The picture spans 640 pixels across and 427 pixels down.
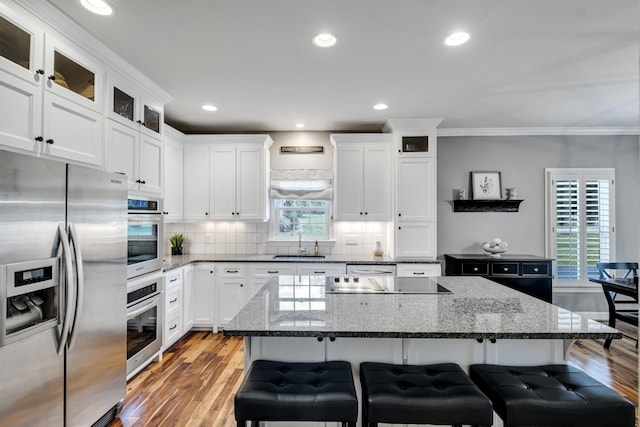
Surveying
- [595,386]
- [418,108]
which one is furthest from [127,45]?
[595,386]

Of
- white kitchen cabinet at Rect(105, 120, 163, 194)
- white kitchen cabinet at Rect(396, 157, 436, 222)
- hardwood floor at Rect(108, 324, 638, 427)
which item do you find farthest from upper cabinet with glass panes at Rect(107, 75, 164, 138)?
white kitchen cabinet at Rect(396, 157, 436, 222)

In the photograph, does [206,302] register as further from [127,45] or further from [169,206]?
[127,45]

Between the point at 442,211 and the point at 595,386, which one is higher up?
the point at 442,211

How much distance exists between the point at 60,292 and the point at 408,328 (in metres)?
1.76

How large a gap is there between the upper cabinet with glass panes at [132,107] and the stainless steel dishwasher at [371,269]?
2.53 meters

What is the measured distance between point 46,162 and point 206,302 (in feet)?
8.85

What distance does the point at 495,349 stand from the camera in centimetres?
173

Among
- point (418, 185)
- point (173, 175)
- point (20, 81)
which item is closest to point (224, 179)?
point (173, 175)

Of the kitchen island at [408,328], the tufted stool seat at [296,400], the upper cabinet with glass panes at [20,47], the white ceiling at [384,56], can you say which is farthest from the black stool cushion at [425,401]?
the upper cabinet with glass panes at [20,47]

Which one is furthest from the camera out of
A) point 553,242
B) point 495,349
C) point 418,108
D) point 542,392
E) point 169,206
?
point 553,242

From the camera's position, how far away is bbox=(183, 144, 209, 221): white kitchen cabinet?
13.9 ft

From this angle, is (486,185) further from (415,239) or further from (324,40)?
(324,40)

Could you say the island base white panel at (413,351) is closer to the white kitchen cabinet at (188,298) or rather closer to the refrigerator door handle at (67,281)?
the refrigerator door handle at (67,281)

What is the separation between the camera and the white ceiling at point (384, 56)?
1.91 m
